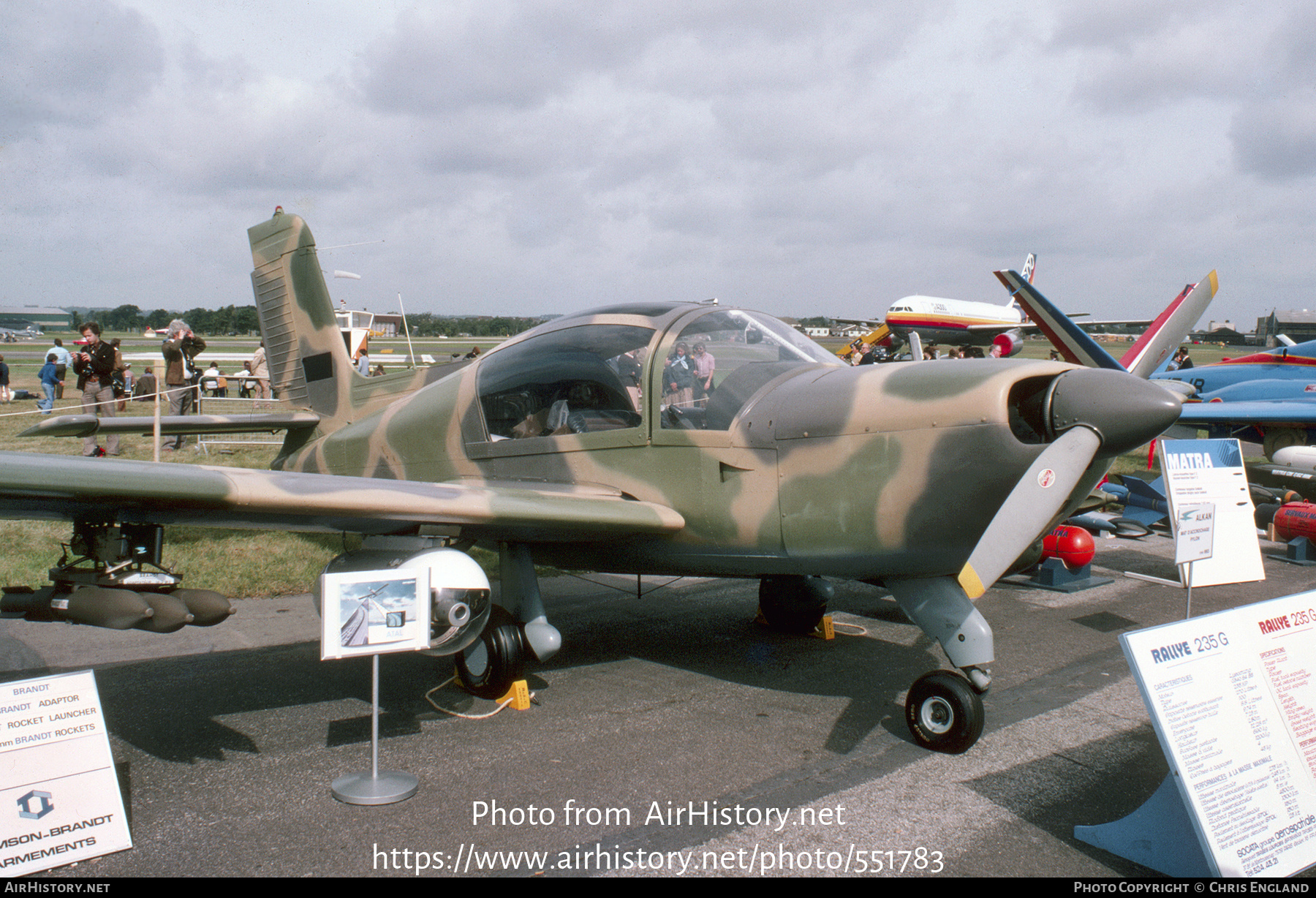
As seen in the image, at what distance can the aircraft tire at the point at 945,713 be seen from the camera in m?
3.79

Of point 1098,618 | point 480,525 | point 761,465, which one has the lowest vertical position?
point 1098,618

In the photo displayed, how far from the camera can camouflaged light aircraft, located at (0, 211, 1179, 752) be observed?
11.3ft

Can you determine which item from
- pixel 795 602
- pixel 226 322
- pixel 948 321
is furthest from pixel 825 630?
pixel 226 322

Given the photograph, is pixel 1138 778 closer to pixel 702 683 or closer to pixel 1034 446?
pixel 1034 446

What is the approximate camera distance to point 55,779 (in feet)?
9.16

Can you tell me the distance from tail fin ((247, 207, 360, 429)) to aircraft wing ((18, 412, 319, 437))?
26 cm

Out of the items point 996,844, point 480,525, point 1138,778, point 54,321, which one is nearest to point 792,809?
point 996,844

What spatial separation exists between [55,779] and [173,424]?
3.69 meters

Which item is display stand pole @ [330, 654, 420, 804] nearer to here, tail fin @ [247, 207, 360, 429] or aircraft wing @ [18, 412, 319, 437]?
aircraft wing @ [18, 412, 319, 437]

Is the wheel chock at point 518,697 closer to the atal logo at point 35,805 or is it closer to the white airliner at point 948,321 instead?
the atal logo at point 35,805

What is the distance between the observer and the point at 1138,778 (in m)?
3.61

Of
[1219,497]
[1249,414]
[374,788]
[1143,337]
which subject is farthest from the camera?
[1249,414]

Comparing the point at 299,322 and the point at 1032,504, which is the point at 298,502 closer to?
the point at 1032,504

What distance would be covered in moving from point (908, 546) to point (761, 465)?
31.3 inches
